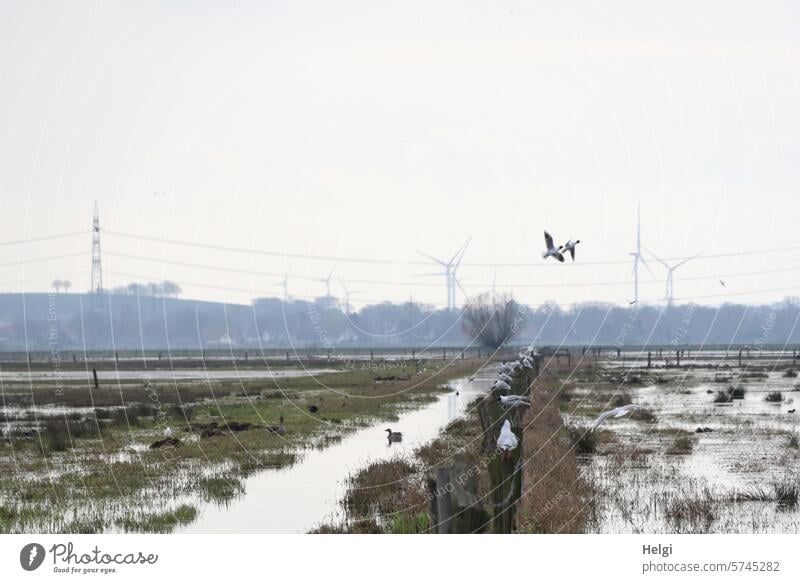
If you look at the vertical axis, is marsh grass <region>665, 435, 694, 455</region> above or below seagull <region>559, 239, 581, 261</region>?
below

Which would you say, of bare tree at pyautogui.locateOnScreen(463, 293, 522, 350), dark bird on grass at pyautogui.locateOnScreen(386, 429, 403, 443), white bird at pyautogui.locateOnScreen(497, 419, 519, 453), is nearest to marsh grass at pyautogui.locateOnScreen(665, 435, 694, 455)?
dark bird on grass at pyautogui.locateOnScreen(386, 429, 403, 443)

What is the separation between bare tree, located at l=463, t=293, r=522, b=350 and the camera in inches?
3962

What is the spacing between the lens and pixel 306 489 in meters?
26.3

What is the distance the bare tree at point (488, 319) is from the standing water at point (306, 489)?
5991 centimetres

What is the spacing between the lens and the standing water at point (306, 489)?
891 inches

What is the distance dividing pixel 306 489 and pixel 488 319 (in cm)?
7983

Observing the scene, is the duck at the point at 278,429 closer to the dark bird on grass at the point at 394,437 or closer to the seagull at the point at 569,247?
the dark bird on grass at the point at 394,437

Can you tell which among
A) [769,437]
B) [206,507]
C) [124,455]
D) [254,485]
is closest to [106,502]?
[206,507]

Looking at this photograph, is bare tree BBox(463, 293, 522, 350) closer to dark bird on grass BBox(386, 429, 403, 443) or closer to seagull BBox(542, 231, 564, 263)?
dark bird on grass BBox(386, 429, 403, 443)

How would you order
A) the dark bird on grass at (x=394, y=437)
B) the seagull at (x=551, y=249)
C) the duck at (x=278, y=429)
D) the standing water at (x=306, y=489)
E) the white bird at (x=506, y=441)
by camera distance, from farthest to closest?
the duck at (x=278, y=429)
the dark bird on grass at (x=394, y=437)
the standing water at (x=306, y=489)
the seagull at (x=551, y=249)
the white bird at (x=506, y=441)

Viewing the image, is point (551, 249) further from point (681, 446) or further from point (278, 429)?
point (278, 429)

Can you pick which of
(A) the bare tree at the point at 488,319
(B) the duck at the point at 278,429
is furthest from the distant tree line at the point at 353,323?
(B) the duck at the point at 278,429

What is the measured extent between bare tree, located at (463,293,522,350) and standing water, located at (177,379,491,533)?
5991 centimetres

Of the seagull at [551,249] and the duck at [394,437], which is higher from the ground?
the seagull at [551,249]
